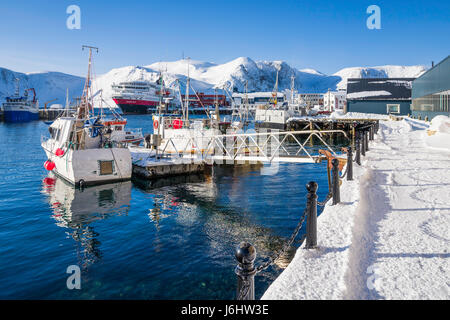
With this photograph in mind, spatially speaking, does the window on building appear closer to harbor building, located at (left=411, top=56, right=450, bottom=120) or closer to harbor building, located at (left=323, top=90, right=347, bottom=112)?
harbor building, located at (left=411, top=56, right=450, bottom=120)

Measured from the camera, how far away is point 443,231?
6.43 m

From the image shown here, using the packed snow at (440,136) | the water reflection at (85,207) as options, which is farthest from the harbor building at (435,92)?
the water reflection at (85,207)

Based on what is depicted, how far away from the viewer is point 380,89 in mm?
68750

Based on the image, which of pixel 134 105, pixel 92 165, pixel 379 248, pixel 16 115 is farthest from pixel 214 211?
pixel 134 105

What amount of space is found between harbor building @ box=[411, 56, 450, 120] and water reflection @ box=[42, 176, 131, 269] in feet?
103

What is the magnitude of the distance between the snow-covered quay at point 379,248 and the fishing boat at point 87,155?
16041 mm

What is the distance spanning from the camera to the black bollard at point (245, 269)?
3.55 m

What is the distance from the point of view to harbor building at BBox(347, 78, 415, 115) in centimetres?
6606

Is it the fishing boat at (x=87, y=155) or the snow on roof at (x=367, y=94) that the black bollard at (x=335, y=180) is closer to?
the fishing boat at (x=87, y=155)

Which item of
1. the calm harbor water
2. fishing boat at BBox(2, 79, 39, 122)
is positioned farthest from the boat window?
fishing boat at BBox(2, 79, 39, 122)

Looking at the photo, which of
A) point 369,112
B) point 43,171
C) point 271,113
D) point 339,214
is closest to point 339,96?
point 369,112

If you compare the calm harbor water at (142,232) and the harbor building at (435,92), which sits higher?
the harbor building at (435,92)
